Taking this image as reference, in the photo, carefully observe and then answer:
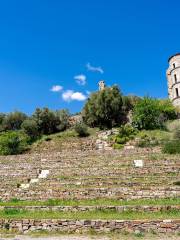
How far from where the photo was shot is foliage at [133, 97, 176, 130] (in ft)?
144

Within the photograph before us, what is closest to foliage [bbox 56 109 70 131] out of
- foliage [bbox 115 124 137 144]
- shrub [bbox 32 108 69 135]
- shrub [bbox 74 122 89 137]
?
shrub [bbox 32 108 69 135]

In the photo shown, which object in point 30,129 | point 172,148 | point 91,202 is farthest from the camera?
point 30,129

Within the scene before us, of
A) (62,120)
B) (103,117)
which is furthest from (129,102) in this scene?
(62,120)

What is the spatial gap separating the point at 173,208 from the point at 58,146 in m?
24.6

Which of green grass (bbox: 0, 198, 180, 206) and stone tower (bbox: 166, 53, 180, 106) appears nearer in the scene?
green grass (bbox: 0, 198, 180, 206)

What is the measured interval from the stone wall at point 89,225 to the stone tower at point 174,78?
134 feet

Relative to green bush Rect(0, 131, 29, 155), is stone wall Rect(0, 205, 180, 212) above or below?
below

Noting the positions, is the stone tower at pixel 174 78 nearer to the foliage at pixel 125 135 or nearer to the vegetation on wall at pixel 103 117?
the vegetation on wall at pixel 103 117

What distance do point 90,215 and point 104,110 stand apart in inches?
1280

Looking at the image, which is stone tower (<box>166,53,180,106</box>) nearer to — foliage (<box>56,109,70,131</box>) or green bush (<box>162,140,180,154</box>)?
foliage (<box>56,109,70,131</box>)

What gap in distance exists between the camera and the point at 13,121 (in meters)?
51.7

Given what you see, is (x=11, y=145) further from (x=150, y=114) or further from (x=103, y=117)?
(x=150, y=114)

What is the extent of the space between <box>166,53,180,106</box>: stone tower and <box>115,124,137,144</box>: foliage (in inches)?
591

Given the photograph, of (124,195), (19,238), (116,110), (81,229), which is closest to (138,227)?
(81,229)
